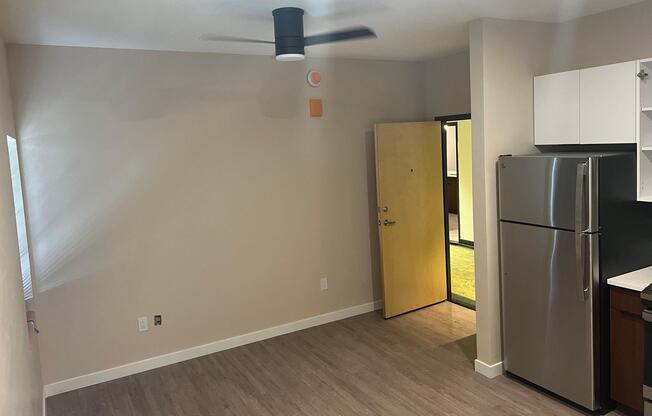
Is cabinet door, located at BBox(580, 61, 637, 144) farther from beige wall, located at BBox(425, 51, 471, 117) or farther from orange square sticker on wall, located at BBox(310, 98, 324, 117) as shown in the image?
orange square sticker on wall, located at BBox(310, 98, 324, 117)

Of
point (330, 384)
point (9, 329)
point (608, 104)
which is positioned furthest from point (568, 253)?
point (9, 329)

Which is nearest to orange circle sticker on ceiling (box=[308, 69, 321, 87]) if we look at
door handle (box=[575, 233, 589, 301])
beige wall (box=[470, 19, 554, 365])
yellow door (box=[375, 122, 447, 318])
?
yellow door (box=[375, 122, 447, 318])

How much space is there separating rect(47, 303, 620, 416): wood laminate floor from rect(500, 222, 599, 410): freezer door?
0.57 ft

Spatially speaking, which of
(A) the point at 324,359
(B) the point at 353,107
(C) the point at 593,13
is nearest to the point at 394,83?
(B) the point at 353,107

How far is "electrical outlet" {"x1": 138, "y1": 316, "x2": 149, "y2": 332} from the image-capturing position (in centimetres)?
398

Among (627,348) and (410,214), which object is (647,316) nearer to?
(627,348)

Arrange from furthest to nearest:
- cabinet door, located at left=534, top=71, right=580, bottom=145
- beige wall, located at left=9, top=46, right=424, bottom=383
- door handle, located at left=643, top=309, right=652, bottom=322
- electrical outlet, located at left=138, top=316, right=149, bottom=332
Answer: electrical outlet, located at left=138, top=316, right=149, bottom=332 < beige wall, located at left=9, top=46, right=424, bottom=383 < cabinet door, located at left=534, top=71, right=580, bottom=145 < door handle, located at left=643, top=309, right=652, bottom=322

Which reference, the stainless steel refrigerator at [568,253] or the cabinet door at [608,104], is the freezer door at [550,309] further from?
the cabinet door at [608,104]

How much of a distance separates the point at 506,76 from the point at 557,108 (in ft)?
1.35

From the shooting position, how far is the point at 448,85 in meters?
4.93

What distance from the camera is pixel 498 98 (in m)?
3.43

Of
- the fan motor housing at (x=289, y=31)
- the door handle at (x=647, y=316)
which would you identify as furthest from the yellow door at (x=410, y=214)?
the door handle at (x=647, y=316)

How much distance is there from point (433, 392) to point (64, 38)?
3491mm

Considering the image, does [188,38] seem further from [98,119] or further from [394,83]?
[394,83]
